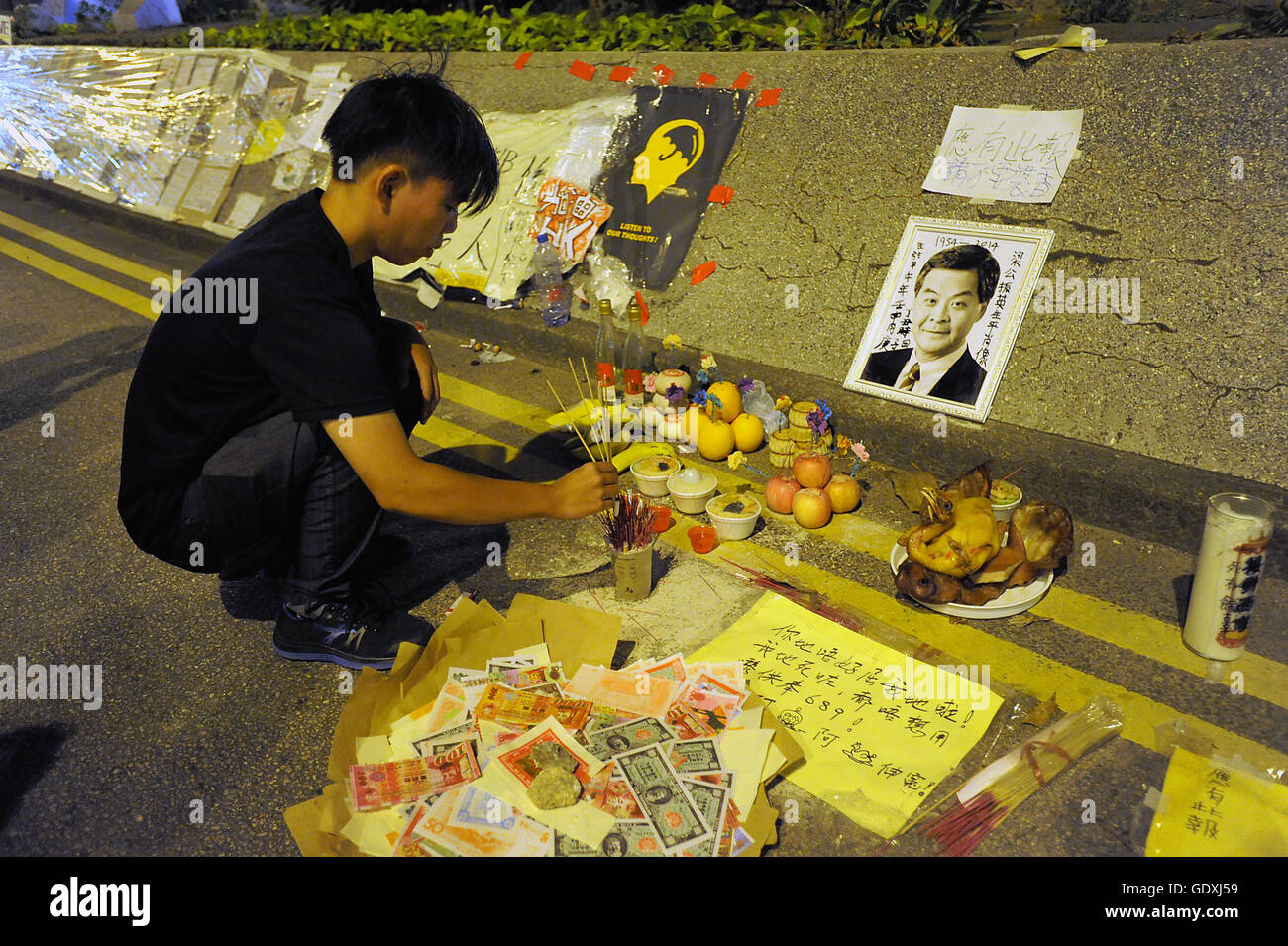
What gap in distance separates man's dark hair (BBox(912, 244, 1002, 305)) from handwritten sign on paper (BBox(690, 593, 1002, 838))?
5.73 ft

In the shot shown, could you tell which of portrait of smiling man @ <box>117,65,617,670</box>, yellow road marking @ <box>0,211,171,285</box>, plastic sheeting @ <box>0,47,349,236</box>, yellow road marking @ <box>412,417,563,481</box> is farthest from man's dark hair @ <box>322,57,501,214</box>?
yellow road marking @ <box>0,211,171,285</box>

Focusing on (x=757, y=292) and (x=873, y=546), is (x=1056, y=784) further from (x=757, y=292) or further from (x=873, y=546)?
(x=757, y=292)

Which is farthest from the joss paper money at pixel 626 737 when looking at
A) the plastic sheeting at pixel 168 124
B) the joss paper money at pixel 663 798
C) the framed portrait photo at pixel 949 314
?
the plastic sheeting at pixel 168 124

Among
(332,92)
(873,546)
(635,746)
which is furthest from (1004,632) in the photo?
(332,92)

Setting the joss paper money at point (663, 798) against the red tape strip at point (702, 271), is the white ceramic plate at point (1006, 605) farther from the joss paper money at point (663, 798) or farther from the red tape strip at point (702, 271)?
the red tape strip at point (702, 271)

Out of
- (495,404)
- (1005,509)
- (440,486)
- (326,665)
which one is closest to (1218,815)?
(1005,509)

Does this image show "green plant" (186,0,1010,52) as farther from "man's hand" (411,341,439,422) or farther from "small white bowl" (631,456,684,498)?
"man's hand" (411,341,439,422)

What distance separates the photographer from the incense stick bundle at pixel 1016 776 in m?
A: 2.15

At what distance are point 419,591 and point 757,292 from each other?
92.7 inches

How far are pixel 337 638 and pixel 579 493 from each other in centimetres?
100

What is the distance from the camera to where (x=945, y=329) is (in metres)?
3.79

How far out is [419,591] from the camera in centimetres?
326

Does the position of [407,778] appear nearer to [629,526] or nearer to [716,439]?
[629,526]

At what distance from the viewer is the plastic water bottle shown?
512 centimetres
